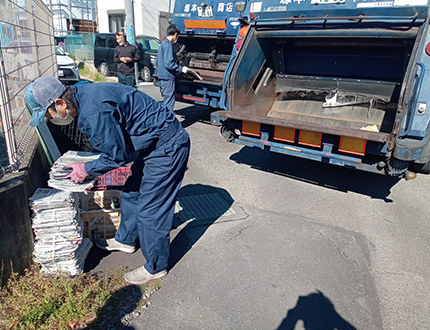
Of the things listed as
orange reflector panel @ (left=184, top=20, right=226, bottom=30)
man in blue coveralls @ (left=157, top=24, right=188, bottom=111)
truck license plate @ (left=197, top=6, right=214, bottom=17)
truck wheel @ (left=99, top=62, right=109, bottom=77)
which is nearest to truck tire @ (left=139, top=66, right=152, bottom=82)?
truck wheel @ (left=99, top=62, right=109, bottom=77)

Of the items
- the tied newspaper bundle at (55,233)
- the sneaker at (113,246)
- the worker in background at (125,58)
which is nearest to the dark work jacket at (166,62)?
the worker in background at (125,58)

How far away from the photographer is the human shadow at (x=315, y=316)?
2467 mm

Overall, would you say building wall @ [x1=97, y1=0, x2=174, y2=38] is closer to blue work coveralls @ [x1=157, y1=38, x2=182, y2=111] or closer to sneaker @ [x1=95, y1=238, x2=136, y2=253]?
blue work coveralls @ [x1=157, y1=38, x2=182, y2=111]

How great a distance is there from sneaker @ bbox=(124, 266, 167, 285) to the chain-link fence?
4.02 ft

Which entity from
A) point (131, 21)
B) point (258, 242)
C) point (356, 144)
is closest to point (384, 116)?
point (356, 144)

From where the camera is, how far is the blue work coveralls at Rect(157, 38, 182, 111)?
613cm

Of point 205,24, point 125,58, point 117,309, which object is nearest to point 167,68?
point 205,24

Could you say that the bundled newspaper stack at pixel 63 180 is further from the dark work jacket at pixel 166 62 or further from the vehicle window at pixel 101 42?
the vehicle window at pixel 101 42

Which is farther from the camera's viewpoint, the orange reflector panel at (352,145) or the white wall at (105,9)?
the white wall at (105,9)

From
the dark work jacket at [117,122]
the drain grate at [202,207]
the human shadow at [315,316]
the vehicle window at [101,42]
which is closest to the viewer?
the dark work jacket at [117,122]

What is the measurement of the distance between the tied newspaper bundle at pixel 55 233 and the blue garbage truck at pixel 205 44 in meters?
4.33

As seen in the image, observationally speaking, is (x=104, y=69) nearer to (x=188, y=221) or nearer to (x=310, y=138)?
(x=310, y=138)

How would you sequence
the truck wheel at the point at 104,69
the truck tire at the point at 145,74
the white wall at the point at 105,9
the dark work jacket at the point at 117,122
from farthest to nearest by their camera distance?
the white wall at the point at 105,9 < the truck wheel at the point at 104,69 < the truck tire at the point at 145,74 < the dark work jacket at the point at 117,122

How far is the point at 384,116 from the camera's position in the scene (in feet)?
15.6
